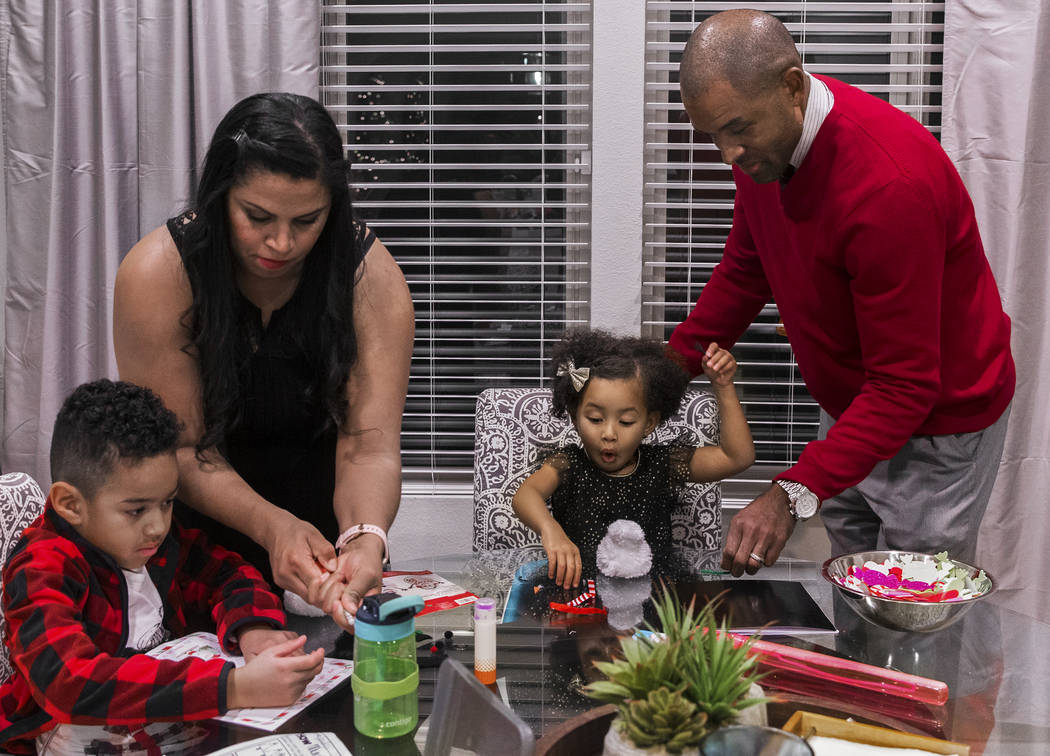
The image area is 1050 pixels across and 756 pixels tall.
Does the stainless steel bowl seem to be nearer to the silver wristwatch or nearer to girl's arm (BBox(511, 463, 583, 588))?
the silver wristwatch

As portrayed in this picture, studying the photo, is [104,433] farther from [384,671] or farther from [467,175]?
[467,175]

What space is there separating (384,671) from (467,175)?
213 cm

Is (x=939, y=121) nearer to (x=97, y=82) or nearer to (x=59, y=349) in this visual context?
(x=97, y=82)

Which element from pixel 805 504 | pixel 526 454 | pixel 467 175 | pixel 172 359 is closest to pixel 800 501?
pixel 805 504

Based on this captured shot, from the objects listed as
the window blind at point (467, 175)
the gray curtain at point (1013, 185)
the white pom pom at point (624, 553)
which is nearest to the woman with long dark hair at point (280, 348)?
the white pom pom at point (624, 553)

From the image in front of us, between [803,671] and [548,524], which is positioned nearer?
[803,671]

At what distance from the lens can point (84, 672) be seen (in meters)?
1.34

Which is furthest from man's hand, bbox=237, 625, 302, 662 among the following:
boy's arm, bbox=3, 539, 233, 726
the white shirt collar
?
the white shirt collar

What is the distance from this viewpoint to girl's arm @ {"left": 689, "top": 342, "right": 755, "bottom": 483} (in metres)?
2.32

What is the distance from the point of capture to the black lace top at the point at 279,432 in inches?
75.5

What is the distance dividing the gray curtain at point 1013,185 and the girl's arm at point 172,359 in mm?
2099

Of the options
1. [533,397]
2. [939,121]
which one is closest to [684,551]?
[533,397]

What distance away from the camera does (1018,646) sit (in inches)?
63.8

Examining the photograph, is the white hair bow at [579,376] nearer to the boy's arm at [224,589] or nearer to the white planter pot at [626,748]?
the boy's arm at [224,589]
